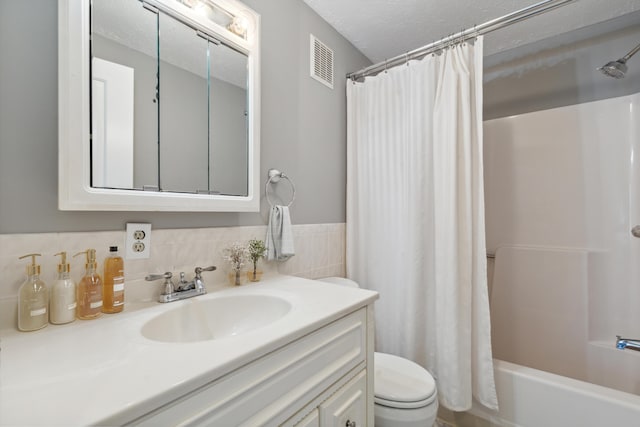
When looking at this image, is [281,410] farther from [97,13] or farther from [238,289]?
[97,13]

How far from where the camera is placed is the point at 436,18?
1753 mm

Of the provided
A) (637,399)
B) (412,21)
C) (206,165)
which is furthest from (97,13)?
(637,399)

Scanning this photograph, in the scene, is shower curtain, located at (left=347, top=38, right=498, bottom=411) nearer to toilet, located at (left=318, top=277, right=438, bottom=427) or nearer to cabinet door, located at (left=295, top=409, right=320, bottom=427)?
toilet, located at (left=318, top=277, right=438, bottom=427)

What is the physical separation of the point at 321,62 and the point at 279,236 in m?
1.08

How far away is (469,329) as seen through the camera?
4.69ft

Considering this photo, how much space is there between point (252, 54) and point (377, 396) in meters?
1.54

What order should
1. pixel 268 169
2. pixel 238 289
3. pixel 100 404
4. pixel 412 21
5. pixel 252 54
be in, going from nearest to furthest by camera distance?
1. pixel 100 404
2. pixel 238 289
3. pixel 252 54
4. pixel 268 169
5. pixel 412 21

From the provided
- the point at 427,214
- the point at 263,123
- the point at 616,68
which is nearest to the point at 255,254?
the point at 263,123

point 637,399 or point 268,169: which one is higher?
point 268,169

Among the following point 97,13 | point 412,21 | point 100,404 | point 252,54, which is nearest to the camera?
point 100,404

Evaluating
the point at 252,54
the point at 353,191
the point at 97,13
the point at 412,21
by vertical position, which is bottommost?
the point at 353,191

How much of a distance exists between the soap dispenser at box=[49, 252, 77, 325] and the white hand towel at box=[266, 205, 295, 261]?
72 cm

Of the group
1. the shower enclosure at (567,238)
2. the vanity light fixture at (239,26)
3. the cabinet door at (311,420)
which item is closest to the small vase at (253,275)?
the cabinet door at (311,420)

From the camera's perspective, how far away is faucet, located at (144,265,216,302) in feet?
3.18
